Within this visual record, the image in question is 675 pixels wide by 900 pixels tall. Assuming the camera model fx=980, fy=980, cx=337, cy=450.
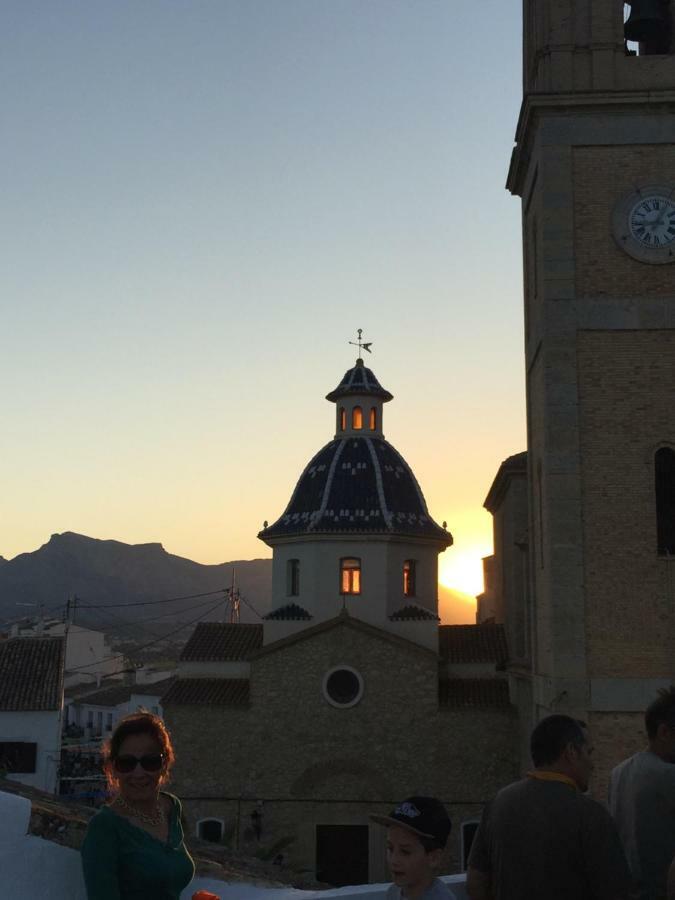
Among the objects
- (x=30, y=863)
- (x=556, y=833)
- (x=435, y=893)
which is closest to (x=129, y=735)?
(x=30, y=863)

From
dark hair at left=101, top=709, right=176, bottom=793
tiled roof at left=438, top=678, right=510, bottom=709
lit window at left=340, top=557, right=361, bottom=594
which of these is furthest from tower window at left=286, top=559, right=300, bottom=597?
dark hair at left=101, top=709, right=176, bottom=793

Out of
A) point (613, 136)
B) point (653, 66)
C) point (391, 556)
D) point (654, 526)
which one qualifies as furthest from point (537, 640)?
point (391, 556)

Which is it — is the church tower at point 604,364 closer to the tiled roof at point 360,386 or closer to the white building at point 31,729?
the tiled roof at point 360,386

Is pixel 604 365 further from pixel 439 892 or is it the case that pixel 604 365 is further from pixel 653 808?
pixel 439 892

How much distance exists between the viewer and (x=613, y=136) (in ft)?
55.4

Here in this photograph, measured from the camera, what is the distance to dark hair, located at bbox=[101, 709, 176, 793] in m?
3.94

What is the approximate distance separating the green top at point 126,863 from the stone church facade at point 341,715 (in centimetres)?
2347

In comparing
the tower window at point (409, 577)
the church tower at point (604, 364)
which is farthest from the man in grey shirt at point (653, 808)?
the tower window at point (409, 577)

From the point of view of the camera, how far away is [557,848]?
448 centimetres

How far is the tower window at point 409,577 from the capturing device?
99.7ft

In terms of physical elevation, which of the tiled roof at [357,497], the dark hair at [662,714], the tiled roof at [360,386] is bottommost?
the dark hair at [662,714]

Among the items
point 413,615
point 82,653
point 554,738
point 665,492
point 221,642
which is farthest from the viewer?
point 82,653

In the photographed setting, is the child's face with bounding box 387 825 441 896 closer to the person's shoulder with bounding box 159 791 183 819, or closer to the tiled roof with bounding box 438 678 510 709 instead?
the person's shoulder with bounding box 159 791 183 819

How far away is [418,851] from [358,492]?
1065 inches
